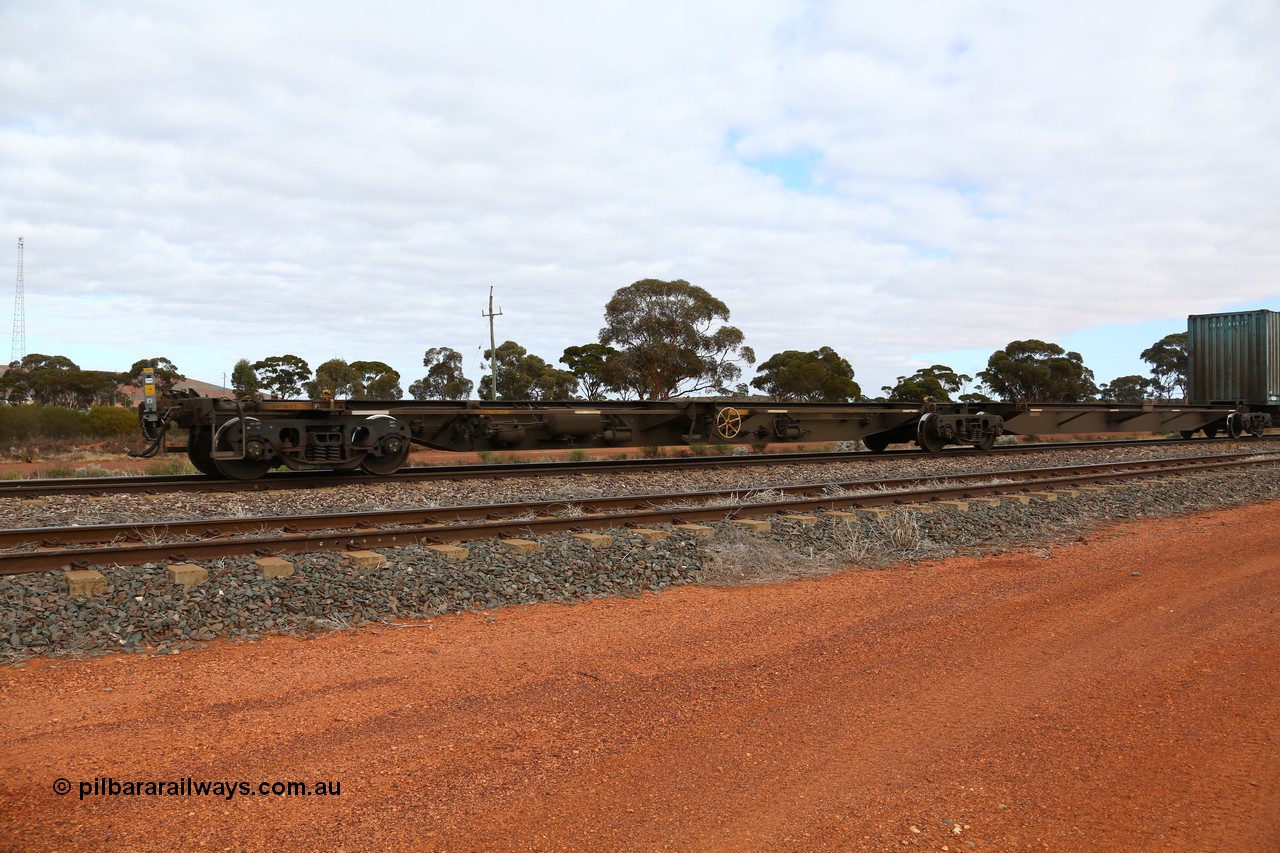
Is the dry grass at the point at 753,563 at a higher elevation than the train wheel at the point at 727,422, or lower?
lower

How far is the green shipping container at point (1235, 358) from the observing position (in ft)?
84.5

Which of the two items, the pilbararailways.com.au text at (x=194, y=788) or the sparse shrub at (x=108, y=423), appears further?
the sparse shrub at (x=108, y=423)

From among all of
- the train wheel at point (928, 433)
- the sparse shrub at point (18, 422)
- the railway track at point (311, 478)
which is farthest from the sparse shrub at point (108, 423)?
the train wheel at point (928, 433)

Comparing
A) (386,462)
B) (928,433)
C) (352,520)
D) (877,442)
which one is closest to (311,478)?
(386,462)

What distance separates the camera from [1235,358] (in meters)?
26.5

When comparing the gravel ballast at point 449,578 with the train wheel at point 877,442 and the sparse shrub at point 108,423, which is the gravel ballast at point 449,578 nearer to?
the train wheel at point 877,442

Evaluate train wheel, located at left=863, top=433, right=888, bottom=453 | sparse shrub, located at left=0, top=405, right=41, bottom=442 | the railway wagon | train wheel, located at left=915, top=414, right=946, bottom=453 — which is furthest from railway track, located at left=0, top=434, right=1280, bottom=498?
sparse shrub, located at left=0, top=405, right=41, bottom=442

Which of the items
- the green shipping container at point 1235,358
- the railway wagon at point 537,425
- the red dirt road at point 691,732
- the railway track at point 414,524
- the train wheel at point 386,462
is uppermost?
the green shipping container at point 1235,358

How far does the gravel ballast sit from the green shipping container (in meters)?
21.1

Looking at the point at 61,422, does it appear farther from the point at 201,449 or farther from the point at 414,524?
the point at 414,524

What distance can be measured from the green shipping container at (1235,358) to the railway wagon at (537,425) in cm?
477

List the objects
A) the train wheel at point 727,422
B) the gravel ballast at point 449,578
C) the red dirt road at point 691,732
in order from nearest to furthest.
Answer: the red dirt road at point 691,732 < the gravel ballast at point 449,578 < the train wheel at point 727,422

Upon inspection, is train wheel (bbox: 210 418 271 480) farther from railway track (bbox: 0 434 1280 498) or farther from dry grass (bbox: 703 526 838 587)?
dry grass (bbox: 703 526 838 587)

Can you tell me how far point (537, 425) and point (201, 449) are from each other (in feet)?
15.5
